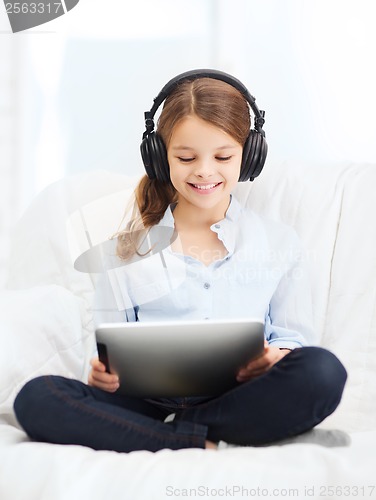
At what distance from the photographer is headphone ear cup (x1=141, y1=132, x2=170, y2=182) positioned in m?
1.18

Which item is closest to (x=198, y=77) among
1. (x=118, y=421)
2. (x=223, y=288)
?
(x=223, y=288)

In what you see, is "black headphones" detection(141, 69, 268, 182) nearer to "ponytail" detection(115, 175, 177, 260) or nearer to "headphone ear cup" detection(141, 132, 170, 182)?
"headphone ear cup" detection(141, 132, 170, 182)

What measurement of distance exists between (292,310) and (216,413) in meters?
0.32

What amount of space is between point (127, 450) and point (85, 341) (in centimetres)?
43

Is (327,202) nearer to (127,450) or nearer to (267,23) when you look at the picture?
(267,23)

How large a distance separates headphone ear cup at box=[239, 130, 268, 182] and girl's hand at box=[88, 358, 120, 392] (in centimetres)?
44

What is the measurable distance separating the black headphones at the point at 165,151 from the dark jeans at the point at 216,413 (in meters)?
0.38

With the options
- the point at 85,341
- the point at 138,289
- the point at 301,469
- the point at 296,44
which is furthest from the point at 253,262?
the point at 296,44

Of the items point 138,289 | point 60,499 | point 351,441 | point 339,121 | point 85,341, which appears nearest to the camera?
point 60,499

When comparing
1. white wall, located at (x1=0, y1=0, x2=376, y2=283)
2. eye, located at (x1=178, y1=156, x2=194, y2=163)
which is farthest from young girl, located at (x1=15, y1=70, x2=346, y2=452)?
white wall, located at (x1=0, y1=0, x2=376, y2=283)

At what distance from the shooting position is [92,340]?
1.35 metres

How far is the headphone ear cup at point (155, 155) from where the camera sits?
118 cm

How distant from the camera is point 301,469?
0.84 m

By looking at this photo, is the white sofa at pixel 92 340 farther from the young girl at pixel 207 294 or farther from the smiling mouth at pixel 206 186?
the smiling mouth at pixel 206 186
